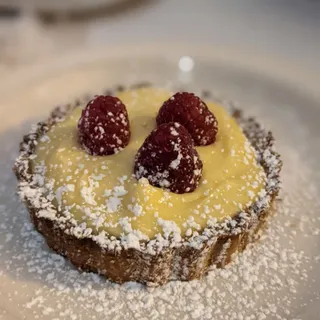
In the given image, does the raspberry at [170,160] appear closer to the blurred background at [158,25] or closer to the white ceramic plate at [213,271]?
the white ceramic plate at [213,271]

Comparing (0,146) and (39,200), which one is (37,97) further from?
(39,200)

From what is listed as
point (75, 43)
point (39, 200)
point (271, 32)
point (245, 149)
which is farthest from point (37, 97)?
point (271, 32)

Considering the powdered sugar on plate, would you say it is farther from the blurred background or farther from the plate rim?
the blurred background

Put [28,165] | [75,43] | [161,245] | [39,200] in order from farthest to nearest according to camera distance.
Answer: [75,43]
[28,165]
[39,200]
[161,245]

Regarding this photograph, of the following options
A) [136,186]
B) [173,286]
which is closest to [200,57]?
[136,186]

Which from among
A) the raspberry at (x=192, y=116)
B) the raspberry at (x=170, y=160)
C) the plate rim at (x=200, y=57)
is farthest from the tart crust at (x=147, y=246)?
the plate rim at (x=200, y=57)

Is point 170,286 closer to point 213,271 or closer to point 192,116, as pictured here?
point 213,271

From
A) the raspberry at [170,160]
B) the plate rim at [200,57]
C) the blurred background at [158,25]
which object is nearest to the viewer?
the raspberry at [170,160]
